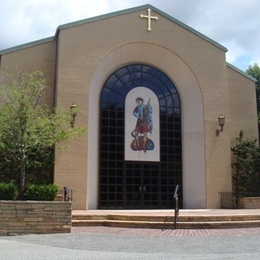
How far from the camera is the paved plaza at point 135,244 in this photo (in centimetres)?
854

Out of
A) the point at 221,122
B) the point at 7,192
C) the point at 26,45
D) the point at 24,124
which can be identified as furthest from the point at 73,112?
the point at 221,122

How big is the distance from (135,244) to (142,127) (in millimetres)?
11849

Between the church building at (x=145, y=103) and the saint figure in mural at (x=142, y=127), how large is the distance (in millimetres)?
54

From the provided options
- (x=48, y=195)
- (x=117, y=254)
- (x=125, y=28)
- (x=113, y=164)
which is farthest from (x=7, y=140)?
(x=125, y=28)

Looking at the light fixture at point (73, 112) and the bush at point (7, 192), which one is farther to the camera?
the light fixture at point (73, 112)

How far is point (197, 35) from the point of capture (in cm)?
2236

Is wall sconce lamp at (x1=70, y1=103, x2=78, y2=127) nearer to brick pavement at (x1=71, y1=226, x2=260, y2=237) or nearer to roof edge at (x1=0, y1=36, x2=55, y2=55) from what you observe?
roof edge at (x1=0, y1=36, x2=55, y2=55)

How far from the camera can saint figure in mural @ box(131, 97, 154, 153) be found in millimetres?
21469

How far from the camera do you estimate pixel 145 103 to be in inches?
864

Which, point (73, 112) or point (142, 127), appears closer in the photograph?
point (73, 112)

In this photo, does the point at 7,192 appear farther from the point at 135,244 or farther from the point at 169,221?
the point at 169,221

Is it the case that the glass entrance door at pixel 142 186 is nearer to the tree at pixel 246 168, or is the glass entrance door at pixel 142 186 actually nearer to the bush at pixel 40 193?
the tree at pixel 246 168

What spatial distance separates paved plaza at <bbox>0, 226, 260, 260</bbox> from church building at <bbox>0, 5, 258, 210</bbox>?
25.4 feet

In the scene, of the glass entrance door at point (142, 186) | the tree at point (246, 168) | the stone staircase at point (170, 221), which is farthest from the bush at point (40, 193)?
the tree at point (246, 168)
